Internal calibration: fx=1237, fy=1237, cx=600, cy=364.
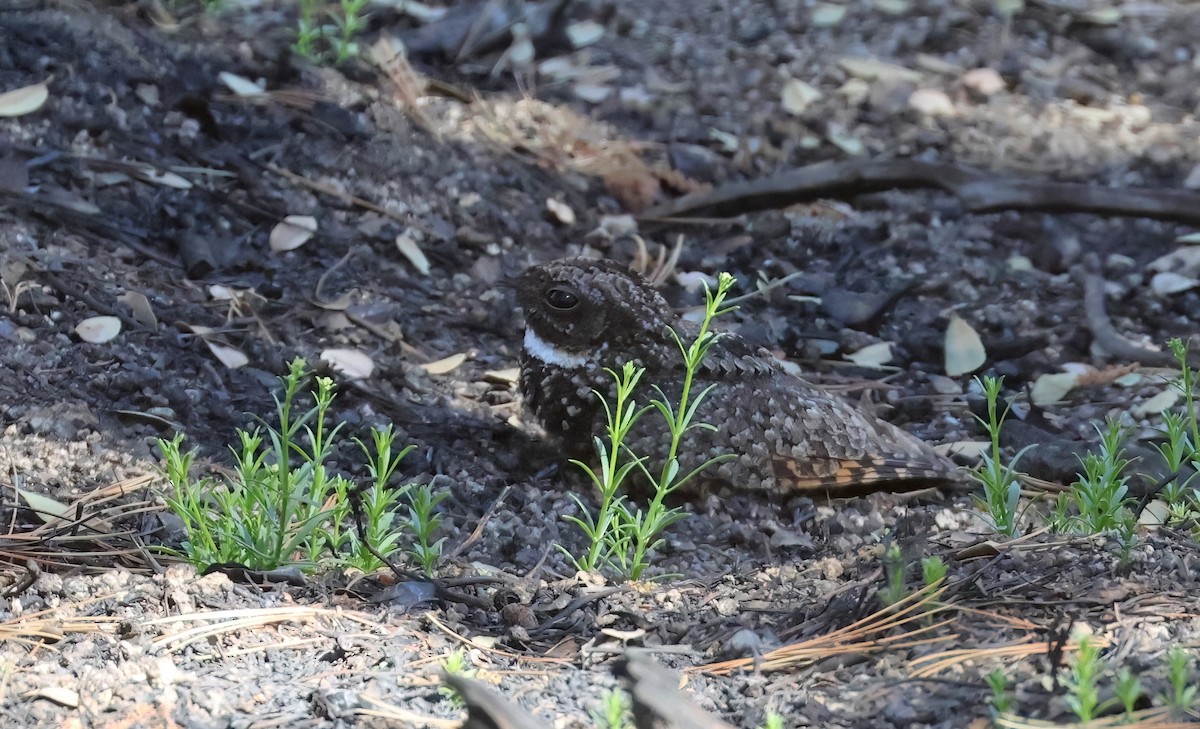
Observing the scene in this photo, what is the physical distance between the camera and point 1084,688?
68.9 inches

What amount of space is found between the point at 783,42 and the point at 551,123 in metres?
1.60

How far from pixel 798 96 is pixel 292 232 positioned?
2660 mm

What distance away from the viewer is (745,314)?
4535 millimetres

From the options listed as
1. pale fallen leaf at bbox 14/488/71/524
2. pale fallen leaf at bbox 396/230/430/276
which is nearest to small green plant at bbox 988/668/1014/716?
pale fallen leaf at bbox 14/488/71/524

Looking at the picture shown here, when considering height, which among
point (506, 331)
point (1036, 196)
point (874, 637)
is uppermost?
point (874, 637)

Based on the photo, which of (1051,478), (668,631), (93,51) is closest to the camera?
(668,631)

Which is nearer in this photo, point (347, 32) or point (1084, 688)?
point (1084, 688)

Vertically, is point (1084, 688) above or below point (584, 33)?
above

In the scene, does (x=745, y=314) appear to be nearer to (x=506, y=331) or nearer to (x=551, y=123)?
(x=506, y=331)

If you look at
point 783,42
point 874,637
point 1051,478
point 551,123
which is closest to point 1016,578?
point 874,637

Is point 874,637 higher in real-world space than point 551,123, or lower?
higher

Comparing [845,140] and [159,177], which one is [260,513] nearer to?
[159,177]

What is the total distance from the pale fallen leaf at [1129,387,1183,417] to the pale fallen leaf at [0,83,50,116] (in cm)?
387

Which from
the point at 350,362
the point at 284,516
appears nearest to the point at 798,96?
the point at 350,362
